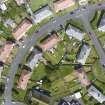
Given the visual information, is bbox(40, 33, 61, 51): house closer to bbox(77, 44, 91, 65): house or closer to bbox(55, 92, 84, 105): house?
bbox(77, 44, 91, 65): house

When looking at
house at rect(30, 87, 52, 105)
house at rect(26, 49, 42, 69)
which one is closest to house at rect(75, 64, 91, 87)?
house at rect(30, 87, 52, 105)

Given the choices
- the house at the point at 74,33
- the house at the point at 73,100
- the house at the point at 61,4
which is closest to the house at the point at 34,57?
the house at the point at 74,33

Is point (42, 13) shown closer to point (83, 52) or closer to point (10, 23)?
point (10, 23)

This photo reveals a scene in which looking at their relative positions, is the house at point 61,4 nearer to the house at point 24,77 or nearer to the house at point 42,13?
the house at point 42,13

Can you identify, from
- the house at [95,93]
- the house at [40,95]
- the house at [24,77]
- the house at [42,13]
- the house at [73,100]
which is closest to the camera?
the house at [42,13]

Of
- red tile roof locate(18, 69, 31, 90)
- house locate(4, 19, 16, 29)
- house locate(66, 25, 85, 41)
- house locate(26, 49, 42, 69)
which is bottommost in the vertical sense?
red tile roof locate(18, 69, 31, 90)

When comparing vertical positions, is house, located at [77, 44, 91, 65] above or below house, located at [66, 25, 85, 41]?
below
